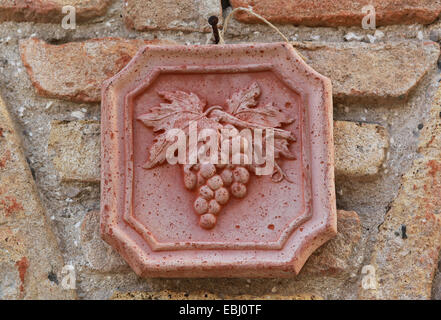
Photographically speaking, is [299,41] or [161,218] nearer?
[161,218]

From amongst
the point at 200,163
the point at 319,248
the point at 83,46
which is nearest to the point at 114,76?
the point at 83,46

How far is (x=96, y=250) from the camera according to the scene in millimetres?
1179

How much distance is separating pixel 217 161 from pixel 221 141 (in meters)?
0.05

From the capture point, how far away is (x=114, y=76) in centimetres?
118

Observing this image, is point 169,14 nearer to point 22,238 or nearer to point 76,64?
point 76,64

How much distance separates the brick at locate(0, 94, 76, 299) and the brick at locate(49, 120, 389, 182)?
0.08m

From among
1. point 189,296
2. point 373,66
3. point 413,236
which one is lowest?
point 189,296

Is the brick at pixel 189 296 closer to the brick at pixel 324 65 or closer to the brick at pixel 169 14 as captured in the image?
the brick at pixel 324 65

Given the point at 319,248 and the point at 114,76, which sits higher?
the point at 114,76

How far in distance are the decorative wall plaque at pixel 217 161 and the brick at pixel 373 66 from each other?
10 centimetres

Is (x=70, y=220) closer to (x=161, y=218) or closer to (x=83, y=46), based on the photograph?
(x=161, y=218)

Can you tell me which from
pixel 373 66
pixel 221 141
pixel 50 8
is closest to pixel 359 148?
pixel 373 66

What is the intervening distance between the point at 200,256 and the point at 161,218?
112 millimetres

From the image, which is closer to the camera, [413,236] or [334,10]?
[413,236]
